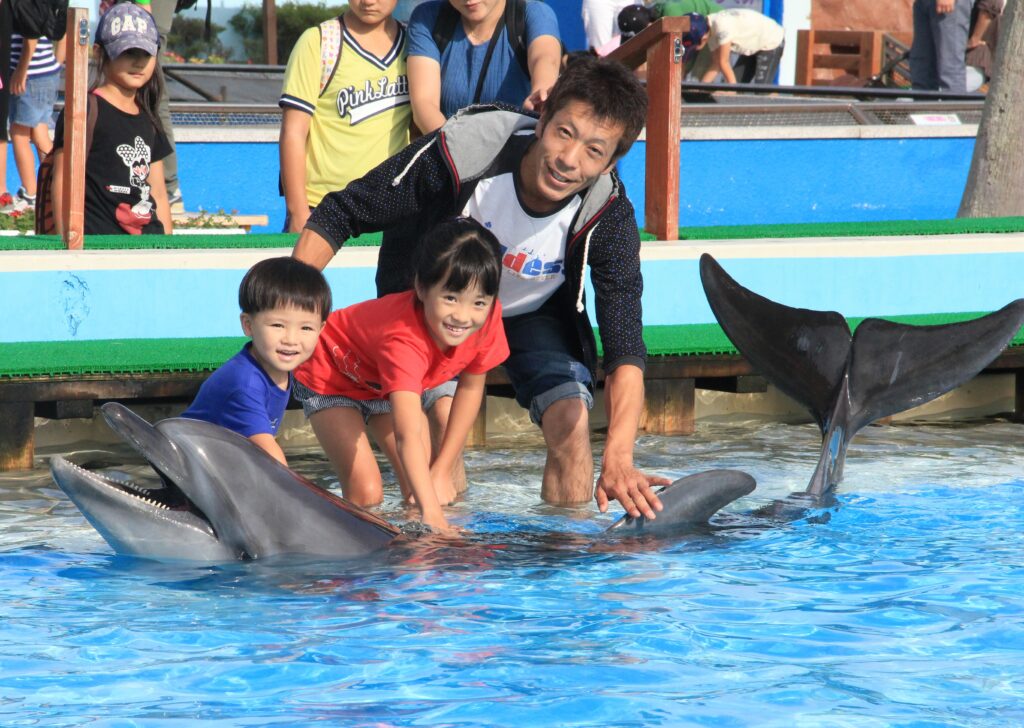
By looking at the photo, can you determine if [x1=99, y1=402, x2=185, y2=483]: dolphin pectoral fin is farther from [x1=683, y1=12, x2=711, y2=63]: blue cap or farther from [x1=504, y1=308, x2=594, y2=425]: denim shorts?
[x1=683, y1=12, x2=711, y2=63]: blue cap

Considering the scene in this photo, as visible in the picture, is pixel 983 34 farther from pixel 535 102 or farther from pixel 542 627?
pixel 542 627

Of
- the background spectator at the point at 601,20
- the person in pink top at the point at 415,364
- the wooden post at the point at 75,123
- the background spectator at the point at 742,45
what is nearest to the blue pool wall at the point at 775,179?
the background spectator at the point at 601,20

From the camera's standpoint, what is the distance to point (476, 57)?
6.41m

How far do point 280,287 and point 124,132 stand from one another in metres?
3.51

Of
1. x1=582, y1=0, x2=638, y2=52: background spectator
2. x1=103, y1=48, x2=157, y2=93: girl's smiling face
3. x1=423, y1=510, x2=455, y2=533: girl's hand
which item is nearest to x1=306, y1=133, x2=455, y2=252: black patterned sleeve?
x1=423, y1=510, x2=455, y2=533: girl's hand

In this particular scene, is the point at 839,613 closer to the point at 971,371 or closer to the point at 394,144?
the point at 971,371

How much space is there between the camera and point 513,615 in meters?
4.11

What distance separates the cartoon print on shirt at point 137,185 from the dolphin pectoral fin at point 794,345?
12.1 feet

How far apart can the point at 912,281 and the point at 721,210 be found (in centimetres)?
512

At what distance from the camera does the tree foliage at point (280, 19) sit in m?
21.6

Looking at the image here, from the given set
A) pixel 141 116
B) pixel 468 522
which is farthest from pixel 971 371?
pixel 141 116

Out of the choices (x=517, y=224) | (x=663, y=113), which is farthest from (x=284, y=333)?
(x=663, y=113)

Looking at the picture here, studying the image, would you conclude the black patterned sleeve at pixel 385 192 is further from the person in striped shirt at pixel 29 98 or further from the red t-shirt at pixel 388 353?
the person in striped shirt at pixel 29 98

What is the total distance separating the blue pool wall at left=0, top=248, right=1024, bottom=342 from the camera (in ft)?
24.2
